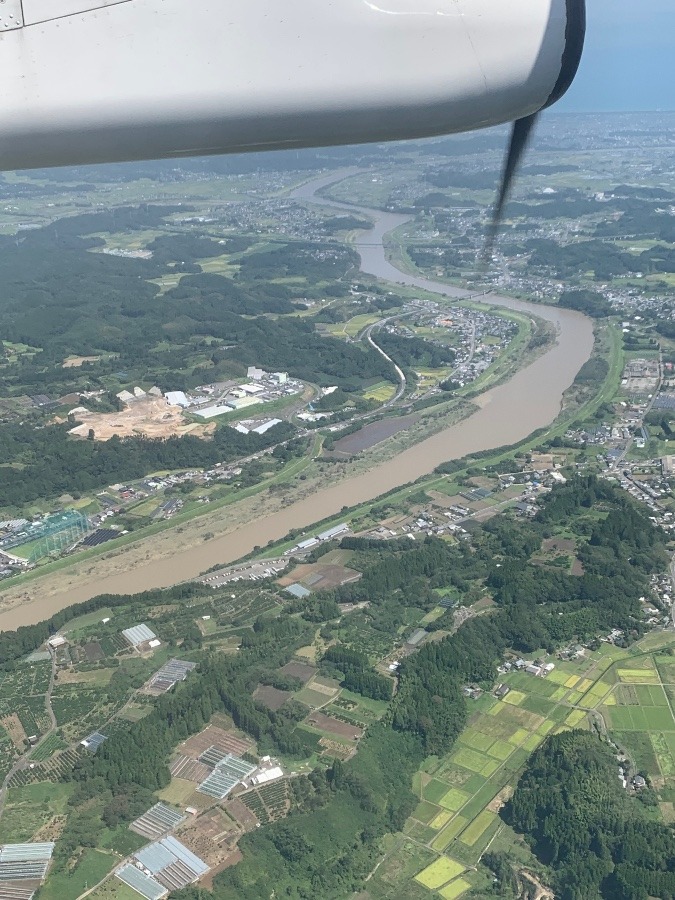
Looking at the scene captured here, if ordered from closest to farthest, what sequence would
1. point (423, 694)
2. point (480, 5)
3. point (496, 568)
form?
point (480, 5) → point (423, 694) → point (496, 568)

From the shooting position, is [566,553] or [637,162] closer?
[566,553]

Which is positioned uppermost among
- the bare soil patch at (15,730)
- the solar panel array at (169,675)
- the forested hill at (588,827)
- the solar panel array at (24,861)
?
the bare soil patch at (15,730)

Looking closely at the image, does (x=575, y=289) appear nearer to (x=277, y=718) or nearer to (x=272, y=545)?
(x=272, y=545)

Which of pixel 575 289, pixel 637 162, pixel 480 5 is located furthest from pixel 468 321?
pixel 637 162

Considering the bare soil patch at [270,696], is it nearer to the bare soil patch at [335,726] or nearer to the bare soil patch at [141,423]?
the bare soil patch at [335,726]

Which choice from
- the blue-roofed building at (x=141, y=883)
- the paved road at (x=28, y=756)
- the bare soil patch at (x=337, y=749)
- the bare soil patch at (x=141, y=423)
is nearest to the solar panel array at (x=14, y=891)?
the blue-roofed building at (x=141, y=883)

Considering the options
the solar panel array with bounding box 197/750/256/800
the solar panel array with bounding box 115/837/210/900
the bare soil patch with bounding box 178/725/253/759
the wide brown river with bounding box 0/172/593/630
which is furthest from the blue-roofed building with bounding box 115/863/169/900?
the wide brown river with bounding box 0/172/593/630

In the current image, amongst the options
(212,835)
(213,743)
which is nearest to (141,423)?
(213,743)
